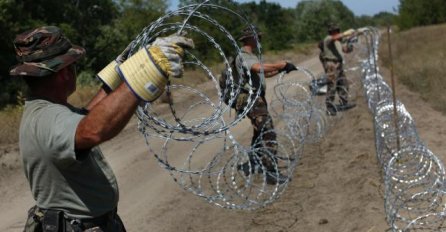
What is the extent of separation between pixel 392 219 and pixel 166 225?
9.70ft

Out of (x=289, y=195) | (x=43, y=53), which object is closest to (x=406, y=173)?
(x=289, y=195)

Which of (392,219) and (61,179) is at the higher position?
(61,179)

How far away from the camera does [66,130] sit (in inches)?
90.3

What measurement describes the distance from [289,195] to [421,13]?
52682 mm

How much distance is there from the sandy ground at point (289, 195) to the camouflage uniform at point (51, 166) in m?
3.50

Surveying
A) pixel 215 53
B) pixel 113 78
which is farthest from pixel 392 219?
pixel 215 53

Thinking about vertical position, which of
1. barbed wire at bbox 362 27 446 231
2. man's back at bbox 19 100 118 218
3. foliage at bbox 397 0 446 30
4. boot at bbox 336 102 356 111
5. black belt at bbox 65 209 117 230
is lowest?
foliage at bbox 397 0 446 30

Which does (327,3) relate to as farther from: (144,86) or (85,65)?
(144,86)

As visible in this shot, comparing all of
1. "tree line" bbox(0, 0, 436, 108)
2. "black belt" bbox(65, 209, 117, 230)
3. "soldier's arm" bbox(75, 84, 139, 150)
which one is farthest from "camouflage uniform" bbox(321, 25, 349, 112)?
"soldier's arm" bbox(75, 84, 139, 150)

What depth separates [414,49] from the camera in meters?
28.9

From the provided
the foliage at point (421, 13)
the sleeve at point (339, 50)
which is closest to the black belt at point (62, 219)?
the sleeve at point (339, 50)

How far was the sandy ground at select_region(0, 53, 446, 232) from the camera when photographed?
20.4ft

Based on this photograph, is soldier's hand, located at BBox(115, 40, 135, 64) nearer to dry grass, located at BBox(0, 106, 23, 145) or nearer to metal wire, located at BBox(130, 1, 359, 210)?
metal wire, located at BBox(130, 1, 359, 210)

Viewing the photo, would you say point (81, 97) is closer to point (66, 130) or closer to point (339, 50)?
point (339, 50)
